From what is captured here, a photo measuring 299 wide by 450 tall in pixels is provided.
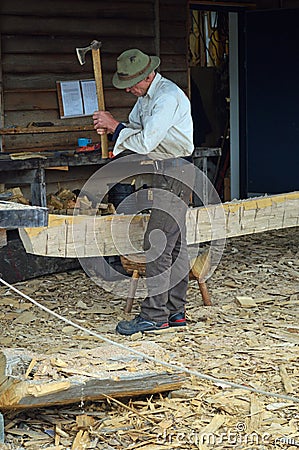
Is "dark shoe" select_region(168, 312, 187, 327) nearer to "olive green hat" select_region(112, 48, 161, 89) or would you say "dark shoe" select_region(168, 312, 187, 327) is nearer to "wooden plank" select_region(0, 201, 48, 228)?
"olive green hat" select_region(112, 48, 161, 89)

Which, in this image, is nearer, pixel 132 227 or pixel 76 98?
pixel 132 227

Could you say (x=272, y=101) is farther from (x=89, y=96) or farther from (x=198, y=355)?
(x=198, y=355)

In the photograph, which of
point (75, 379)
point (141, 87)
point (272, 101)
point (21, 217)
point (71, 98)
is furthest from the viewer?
point (272, 101)

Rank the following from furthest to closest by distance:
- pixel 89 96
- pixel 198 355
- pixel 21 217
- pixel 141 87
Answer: pixel 89 96, pixel 141 87, pixel 198 355, pixel 21 217

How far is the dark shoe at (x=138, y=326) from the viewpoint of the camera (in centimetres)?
665

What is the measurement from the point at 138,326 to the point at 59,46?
4.98 meters

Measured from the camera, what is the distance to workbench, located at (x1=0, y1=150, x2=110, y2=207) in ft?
28.3

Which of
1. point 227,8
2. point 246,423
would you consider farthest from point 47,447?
point 227,8

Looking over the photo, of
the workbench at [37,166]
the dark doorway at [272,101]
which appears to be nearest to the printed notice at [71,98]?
the workbench at [37,166]

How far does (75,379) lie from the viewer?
4824mm

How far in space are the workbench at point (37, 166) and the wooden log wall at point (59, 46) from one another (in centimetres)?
105

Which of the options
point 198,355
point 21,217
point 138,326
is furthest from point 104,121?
point 21,217

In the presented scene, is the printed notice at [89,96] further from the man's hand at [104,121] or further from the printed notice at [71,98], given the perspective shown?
the man's hand at [104,121]

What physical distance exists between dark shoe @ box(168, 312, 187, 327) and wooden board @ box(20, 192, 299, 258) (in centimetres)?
65
